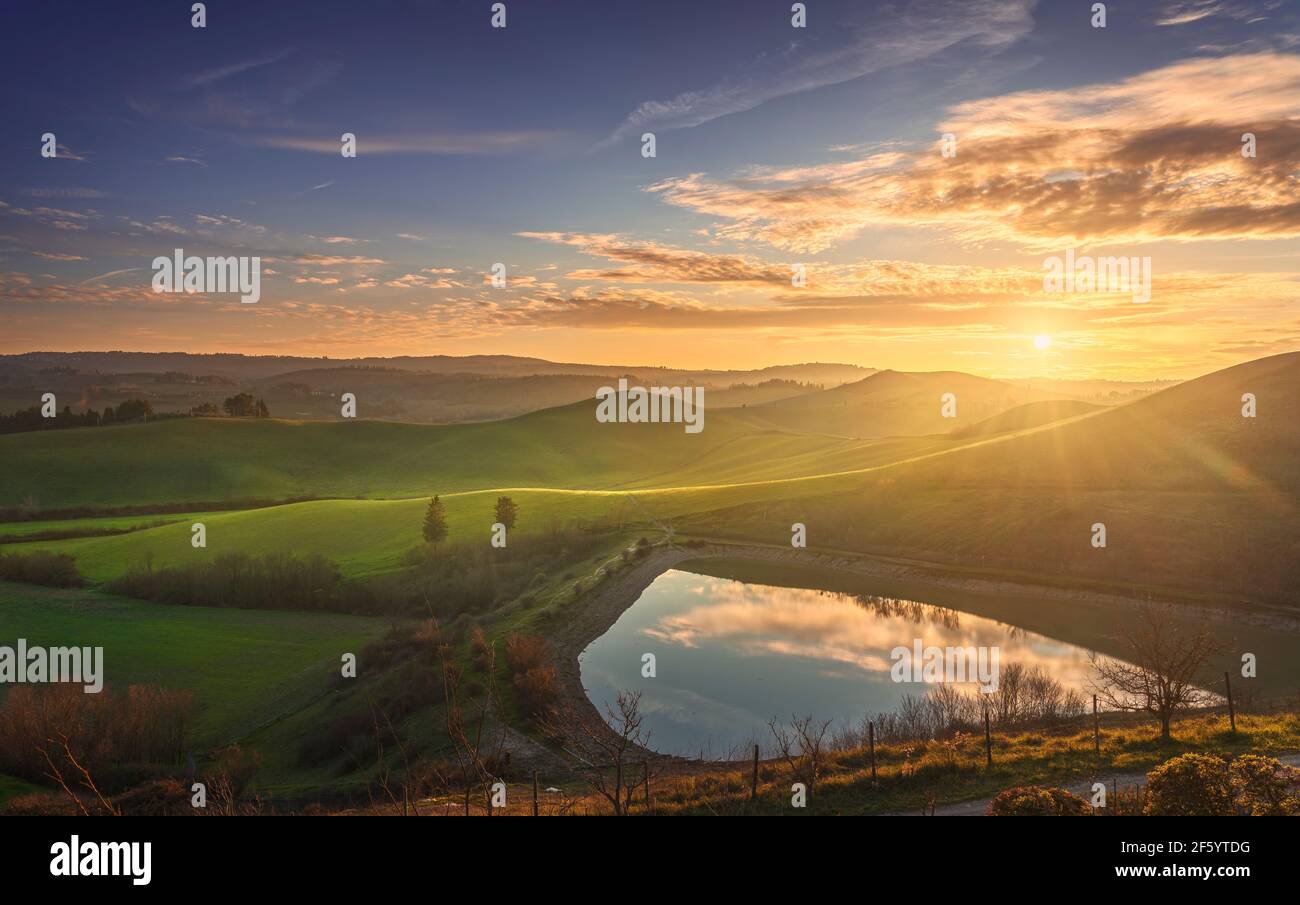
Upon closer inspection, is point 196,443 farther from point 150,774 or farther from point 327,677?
point 150,774

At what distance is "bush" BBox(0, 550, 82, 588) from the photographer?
69.9 m

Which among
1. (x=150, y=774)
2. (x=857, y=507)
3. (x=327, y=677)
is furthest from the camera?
(x=857, y=507)

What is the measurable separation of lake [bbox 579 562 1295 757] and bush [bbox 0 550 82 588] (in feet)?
176

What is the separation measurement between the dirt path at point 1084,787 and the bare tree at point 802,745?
3.48 meters

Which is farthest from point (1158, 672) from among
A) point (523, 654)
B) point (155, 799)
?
point (155, 799)

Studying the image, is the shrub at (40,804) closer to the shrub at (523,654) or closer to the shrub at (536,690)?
the shrub at (536,690)

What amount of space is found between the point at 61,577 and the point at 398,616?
3558cm

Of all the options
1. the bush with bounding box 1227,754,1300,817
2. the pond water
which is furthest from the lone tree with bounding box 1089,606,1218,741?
the bush with bounding box 1227,754,1300,817

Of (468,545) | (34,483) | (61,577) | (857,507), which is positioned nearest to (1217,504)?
(857,507)

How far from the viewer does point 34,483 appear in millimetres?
111562

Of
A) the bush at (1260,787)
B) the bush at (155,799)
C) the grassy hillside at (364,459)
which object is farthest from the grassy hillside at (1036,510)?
the bush at (1260,787)

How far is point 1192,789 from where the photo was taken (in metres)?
11.4
